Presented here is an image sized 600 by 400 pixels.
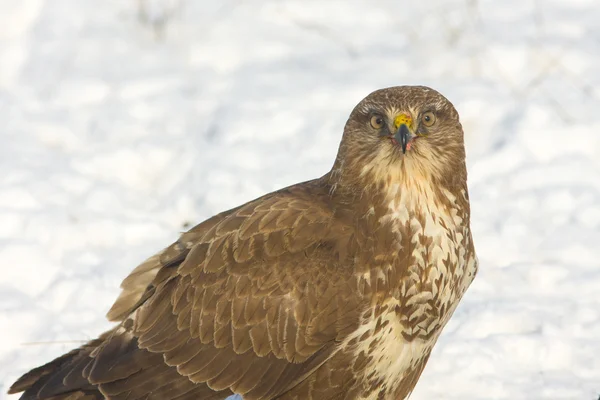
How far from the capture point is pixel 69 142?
7969 millimetres

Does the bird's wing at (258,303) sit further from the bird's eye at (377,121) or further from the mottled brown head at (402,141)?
the bird's eye at (377,121)

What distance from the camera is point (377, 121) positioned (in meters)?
4.76

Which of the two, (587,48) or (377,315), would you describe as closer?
(377,315)

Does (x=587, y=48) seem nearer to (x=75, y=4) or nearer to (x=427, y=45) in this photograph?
(x=427, y=45)

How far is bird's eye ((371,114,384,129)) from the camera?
4.75 m

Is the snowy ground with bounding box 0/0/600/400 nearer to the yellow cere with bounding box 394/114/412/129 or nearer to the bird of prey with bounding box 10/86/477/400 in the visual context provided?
the bird of prey with bounding box 10/86/477/400

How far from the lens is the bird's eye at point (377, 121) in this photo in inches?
187

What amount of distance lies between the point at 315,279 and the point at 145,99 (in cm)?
411

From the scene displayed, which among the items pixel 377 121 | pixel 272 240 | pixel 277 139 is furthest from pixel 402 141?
pixel 277 139

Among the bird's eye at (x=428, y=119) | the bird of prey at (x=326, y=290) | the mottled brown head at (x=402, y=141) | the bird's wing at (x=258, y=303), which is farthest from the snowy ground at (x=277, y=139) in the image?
the bird's eye at (x=428, y=119)

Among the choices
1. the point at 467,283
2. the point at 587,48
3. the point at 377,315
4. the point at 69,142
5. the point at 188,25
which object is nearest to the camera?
the point at 377,315

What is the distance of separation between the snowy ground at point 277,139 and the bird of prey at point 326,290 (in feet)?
3.22

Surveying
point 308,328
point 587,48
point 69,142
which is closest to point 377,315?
point 308,328

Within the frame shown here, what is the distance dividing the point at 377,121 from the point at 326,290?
2.34 ft
